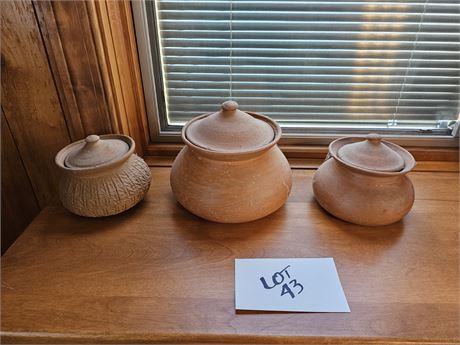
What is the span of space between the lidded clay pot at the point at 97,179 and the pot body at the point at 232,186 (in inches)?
4.8

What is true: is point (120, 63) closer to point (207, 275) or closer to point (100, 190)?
point (100, 190)

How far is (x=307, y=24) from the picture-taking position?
2.80 feet

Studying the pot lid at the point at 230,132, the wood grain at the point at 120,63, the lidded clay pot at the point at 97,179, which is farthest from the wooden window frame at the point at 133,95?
the pot lid at the point at 230,132

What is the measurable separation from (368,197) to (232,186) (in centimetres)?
28

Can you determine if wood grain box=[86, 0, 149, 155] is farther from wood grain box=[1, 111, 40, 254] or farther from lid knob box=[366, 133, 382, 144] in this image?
lid knob box=[366, 133, 382, 144]

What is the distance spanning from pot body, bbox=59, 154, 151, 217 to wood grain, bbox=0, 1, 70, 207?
0.54 ft

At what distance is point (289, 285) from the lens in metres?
0.61

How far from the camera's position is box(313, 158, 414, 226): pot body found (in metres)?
0.69

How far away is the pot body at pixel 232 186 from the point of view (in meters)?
0.67

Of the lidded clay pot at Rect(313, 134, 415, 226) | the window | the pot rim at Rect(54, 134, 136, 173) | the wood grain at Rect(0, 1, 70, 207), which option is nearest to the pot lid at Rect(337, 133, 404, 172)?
the lidded clay pot at Rect(313, 134, 415, 226)

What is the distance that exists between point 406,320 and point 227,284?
0.30 metres

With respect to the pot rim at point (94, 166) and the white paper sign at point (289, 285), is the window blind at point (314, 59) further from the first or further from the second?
the white paper sign at point (289, 285)

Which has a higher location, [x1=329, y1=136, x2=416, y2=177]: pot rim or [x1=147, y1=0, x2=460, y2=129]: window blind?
[x1=147, y1=0, x2=460, y2=129]: window blind

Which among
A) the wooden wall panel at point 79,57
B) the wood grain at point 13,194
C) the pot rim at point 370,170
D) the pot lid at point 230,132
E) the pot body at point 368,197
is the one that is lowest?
the wood grain at point 13,194
